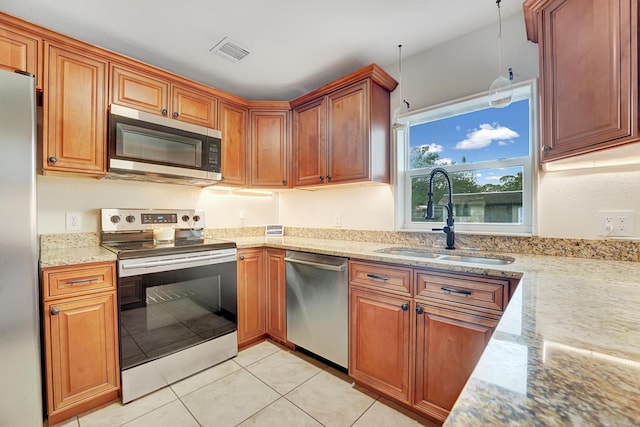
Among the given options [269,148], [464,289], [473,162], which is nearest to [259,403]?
[464,289]

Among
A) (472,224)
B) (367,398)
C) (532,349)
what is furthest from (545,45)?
(367,398)

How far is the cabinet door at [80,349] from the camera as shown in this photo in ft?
4.82

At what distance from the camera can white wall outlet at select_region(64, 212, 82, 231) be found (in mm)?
1954

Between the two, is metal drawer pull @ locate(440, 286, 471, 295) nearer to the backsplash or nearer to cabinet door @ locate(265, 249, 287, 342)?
the backsplash

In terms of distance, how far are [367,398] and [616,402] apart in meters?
1.66

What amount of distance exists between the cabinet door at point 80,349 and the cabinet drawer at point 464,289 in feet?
6.08

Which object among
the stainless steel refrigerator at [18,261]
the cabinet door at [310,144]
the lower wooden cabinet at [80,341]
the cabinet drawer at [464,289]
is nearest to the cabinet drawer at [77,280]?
the lower wooden cabinet at [80,341]

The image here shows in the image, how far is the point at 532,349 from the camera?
524 millimetres

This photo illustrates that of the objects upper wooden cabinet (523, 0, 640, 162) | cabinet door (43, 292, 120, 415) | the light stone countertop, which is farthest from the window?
cabinet door (43, 292, 120, 415)

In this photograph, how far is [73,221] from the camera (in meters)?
1.98

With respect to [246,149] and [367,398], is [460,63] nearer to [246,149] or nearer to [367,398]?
[246,149]

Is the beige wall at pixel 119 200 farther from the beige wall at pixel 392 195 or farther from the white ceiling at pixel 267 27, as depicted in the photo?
the white ceiling at pixel 267 27

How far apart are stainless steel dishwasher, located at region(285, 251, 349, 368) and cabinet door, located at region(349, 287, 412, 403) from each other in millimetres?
80

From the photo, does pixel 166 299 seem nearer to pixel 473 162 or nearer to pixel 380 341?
pixel 380 341
